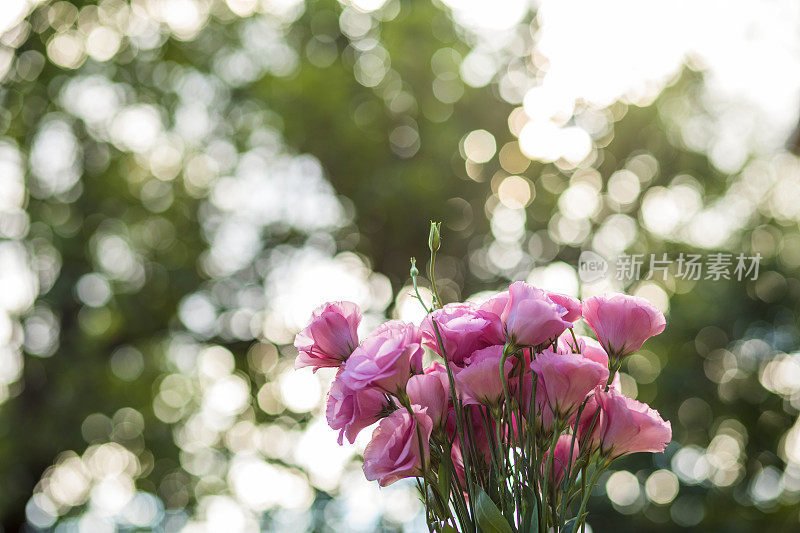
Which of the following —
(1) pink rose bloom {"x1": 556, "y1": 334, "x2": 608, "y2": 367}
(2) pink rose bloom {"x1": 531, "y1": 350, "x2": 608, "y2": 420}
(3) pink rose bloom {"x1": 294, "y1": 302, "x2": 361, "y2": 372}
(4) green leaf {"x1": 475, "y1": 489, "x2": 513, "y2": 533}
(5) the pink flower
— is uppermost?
(2) pink rose bloom {"x1": 531, "y1": 350, "x2": 608, "y2": 420}

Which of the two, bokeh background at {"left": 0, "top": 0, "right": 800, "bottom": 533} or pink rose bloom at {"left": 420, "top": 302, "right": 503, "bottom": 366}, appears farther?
bokeh background at {"left": 0, "top": 0, "right": 800, "bottom": 533}

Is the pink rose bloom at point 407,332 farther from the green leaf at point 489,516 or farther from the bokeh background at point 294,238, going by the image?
the bokeh background at point 294,238

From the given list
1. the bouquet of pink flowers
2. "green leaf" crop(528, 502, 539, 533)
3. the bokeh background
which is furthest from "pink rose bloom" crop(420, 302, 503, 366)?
the bokeh background

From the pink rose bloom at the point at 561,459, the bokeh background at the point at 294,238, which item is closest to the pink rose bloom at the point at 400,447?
the pink rose bloom at the point at 561,459

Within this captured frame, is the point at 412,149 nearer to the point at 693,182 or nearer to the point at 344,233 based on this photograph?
the point at 344,233

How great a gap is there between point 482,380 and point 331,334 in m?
0.12

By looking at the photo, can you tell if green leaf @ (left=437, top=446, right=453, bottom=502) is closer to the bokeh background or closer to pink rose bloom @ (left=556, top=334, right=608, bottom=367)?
pink rose bloom @ (left=556, top=334, right=608, bottom=367)

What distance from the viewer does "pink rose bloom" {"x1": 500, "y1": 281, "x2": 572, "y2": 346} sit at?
1.60ft

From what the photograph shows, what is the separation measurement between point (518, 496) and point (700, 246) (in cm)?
455

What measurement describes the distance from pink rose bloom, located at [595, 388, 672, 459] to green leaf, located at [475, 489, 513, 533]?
0.30 ft

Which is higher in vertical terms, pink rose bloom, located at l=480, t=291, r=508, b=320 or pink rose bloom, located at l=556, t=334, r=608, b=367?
pink rose bloom, located at l=480, t=291, r=508, b=320

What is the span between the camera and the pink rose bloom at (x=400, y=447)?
491 mm

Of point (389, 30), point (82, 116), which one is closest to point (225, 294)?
point (82, 116)

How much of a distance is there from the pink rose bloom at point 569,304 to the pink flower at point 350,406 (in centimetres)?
14
